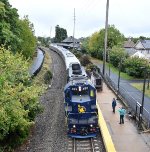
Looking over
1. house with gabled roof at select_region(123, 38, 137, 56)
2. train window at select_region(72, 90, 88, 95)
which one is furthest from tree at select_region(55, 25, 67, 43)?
train window at select_region(72, 90, 88, 95)

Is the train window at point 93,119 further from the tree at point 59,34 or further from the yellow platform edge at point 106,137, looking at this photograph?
the tree at point 59,34

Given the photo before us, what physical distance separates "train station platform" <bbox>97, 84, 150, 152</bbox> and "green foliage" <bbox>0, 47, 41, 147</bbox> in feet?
19.2

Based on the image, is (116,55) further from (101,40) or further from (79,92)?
(79,92)

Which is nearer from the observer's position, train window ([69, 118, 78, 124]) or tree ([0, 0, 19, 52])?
train window ([69, 118, 78, 124])

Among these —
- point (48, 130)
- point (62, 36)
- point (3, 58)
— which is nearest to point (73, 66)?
point (48, 130)

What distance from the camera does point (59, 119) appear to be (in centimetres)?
3212

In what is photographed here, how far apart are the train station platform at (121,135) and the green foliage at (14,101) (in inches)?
230

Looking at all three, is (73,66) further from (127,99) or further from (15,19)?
(15,19)

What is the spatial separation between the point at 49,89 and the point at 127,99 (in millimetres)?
12227

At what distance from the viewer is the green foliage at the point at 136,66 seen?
59688 millimetres

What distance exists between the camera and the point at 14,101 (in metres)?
21.4

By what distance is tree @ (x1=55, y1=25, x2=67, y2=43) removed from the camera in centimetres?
16150

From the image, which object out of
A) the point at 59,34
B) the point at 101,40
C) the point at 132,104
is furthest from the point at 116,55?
the point at 59,34

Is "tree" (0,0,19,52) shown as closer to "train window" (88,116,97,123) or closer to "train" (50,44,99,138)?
"train" (50,44,99,138)
